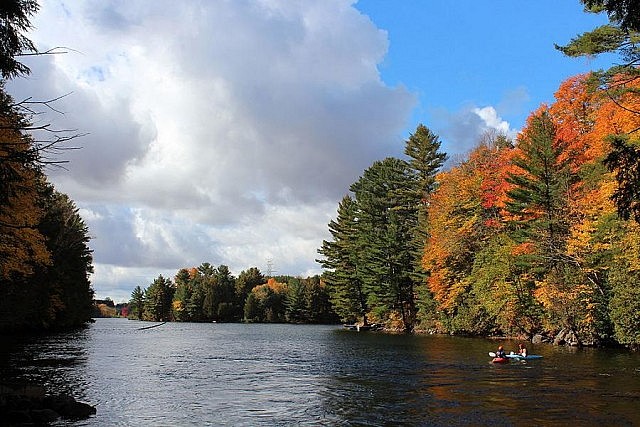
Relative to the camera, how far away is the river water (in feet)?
56.7

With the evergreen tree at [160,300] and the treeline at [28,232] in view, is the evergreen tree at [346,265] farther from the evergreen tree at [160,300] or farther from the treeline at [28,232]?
the evergreen tree at [160,300]

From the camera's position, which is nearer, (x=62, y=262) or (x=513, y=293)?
(x=513, y=293)

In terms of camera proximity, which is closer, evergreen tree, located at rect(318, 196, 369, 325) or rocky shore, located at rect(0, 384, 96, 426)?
rocky shore, located at rect(0, 384, 96, 426)

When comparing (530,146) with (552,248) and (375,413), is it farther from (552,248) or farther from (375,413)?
(375,413)

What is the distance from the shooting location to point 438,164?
74.4 m

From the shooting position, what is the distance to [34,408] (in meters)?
16.1

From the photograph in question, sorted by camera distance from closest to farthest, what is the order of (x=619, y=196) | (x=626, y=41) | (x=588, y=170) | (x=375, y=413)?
1. (x=619, y=196)
2. (x=375, y=413)
3. (x=626, y=41)
4. (x=588, y=170)

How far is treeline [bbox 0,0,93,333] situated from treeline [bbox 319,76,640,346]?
2083 centimetres

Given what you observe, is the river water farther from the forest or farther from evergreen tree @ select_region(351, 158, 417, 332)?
evergreen tree @ select_region(351, 158, 417, 332)

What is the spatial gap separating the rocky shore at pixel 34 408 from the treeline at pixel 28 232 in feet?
16.4

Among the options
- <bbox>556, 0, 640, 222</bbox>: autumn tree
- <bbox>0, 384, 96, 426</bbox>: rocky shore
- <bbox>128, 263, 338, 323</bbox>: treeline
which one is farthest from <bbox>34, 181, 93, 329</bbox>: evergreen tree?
<bbox>128, 263, 338, 323</bbox>: treeline

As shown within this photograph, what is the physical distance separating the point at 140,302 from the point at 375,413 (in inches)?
7144

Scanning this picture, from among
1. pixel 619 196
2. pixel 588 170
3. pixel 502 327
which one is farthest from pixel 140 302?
pixel 619 196

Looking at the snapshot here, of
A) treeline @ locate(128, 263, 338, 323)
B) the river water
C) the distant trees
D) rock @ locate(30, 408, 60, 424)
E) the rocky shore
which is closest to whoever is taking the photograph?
the rocky shore
